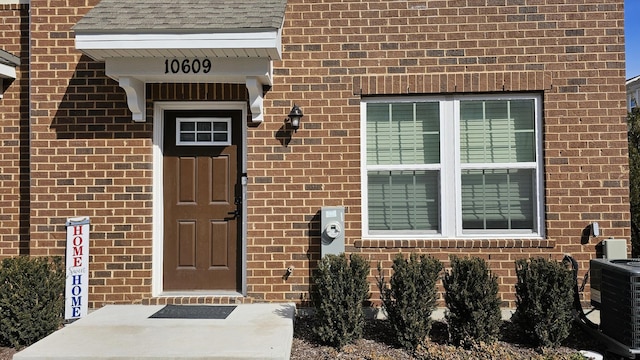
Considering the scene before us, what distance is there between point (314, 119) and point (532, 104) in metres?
2.58

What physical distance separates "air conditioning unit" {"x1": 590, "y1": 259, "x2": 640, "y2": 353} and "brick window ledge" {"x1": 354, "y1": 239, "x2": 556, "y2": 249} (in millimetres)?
643

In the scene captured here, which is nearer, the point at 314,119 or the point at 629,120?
the point at 314,119

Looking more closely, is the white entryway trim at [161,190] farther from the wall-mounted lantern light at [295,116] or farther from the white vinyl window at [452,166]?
the white vinyl window at [452,166]

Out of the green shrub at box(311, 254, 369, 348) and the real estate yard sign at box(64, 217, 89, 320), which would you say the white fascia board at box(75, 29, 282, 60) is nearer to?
the real estate yard sign at box(64, 217, 89, 320)

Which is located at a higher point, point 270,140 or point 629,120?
point 629,120

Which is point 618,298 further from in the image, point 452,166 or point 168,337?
point 168,337

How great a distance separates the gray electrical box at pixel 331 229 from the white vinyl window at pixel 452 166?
43 centimetres

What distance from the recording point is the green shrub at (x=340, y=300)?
466 centimetres

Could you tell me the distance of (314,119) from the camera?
18.6ft

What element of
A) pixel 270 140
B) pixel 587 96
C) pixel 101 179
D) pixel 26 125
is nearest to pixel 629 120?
pixel 587 96

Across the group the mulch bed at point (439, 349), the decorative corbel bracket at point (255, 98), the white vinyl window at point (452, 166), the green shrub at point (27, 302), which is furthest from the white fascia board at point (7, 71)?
the mulch bed at point (439, 349)

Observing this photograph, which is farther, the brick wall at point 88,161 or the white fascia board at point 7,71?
the white fascia board at point 7,71

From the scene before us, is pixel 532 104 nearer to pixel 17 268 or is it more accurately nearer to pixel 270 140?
pixel 270 140

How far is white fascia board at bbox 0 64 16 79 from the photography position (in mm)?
5734
